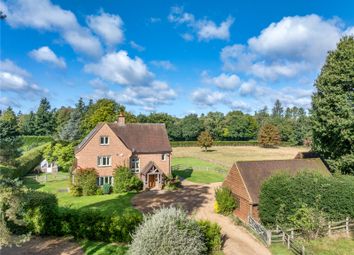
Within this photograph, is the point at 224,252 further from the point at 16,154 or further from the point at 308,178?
the point at 16,154

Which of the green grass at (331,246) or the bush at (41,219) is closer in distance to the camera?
the green grass at (331,246)

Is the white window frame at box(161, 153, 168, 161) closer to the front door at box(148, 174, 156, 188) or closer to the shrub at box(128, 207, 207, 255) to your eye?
the front door at box(148, 174, 156, 188)

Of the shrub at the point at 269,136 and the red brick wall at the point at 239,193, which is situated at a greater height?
the shrub at the point at 269,136

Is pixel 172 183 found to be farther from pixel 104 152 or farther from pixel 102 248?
pixel 102 248

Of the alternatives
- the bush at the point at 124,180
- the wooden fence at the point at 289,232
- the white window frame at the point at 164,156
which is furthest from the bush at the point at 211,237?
the white window frame at the point at 164,156

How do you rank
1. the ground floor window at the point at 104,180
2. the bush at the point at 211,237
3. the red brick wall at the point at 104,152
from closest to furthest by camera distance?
the bush at the point at 211,237 < the red brick wall at the point at 104,152 < the ground floor window at the point at 104,180

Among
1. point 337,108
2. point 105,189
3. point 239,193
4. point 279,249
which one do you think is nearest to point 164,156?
point 105,189

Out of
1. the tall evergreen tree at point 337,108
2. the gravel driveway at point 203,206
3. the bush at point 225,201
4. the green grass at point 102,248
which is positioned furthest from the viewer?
the tall evergreen tree at point 337,108

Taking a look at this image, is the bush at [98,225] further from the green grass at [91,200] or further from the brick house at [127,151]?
the brick house at [127,151]
